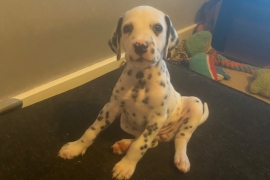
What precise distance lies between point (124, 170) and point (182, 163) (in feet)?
1.07

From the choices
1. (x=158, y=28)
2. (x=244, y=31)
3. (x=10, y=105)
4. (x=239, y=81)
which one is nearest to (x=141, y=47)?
(x=158, y=28)

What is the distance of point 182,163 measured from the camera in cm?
167

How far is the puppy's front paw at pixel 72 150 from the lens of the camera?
5.49 feet

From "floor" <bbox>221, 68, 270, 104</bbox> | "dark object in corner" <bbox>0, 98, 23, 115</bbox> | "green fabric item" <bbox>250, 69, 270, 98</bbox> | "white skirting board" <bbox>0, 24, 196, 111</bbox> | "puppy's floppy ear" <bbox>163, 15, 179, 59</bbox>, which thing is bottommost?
"floor" <bbox>221, 68, 270, 104</bbox>

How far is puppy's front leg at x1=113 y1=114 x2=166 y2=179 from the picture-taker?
5.09ft

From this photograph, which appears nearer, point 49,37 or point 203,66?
point 49,37

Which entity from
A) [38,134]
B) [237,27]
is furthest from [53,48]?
[237,27]

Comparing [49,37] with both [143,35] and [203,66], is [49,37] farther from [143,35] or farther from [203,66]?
[203,66]

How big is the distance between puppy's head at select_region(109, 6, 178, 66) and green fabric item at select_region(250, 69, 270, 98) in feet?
4.96

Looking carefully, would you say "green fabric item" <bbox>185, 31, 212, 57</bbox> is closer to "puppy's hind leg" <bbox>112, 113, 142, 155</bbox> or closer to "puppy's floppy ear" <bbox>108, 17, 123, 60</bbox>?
"puppy's hind leg" <bbox>112, 113, 142, 155</bbox>

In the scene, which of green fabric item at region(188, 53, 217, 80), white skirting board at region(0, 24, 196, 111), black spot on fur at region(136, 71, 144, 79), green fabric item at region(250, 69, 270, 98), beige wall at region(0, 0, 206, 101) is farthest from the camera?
green fabric item at region(188, 53, 217, 80)

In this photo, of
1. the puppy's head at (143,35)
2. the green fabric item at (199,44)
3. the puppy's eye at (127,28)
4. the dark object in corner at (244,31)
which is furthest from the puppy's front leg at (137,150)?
the dark object in corner at (244,31)

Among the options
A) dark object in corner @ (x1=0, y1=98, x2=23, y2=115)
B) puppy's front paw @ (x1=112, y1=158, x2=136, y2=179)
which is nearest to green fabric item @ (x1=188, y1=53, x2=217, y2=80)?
puppy's front paw @ (x1=112, y1=158, x2=136, y2=179)

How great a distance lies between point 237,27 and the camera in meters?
3.33
